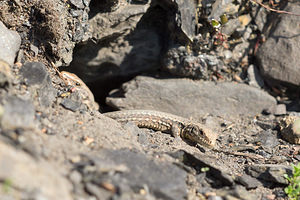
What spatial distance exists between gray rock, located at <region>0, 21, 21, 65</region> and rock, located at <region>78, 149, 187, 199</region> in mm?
1847

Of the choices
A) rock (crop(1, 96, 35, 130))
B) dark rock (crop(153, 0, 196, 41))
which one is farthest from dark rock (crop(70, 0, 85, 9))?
rock (crop(1, 96, 35, 130))

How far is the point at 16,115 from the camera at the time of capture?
3.13m

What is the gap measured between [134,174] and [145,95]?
11.4ft

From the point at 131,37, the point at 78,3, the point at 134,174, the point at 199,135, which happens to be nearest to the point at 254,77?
the point at 199,135

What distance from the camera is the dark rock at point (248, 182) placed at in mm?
4117

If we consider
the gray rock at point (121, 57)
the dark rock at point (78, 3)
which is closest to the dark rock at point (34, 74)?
the dark rock at point (78, 3)

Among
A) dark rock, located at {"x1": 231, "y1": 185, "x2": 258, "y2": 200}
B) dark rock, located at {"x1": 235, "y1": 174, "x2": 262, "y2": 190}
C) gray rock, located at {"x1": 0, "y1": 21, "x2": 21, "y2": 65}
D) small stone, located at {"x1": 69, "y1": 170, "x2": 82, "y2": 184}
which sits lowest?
dark rock, located at {"x1": 235, "y1": 174, "x2": 262, "y2": 190}

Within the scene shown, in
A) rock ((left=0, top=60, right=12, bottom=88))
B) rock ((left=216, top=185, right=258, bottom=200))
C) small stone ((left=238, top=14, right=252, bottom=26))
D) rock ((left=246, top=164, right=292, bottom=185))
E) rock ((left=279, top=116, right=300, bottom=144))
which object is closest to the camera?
rock ((left=0, top=60, right=12, bottom=88))

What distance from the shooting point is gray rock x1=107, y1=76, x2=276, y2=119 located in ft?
21.7

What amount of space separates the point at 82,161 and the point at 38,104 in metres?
1.25

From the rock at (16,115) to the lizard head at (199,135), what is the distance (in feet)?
9.76

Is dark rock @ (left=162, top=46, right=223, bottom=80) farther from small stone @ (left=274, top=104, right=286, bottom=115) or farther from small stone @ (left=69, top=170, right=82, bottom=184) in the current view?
small stone @ (left=69, top=170, right=82, bottom=184)

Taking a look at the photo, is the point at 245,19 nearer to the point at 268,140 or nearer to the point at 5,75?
the point at 268,140

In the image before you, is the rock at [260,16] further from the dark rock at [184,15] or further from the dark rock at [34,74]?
the dark rock at [34,74]
